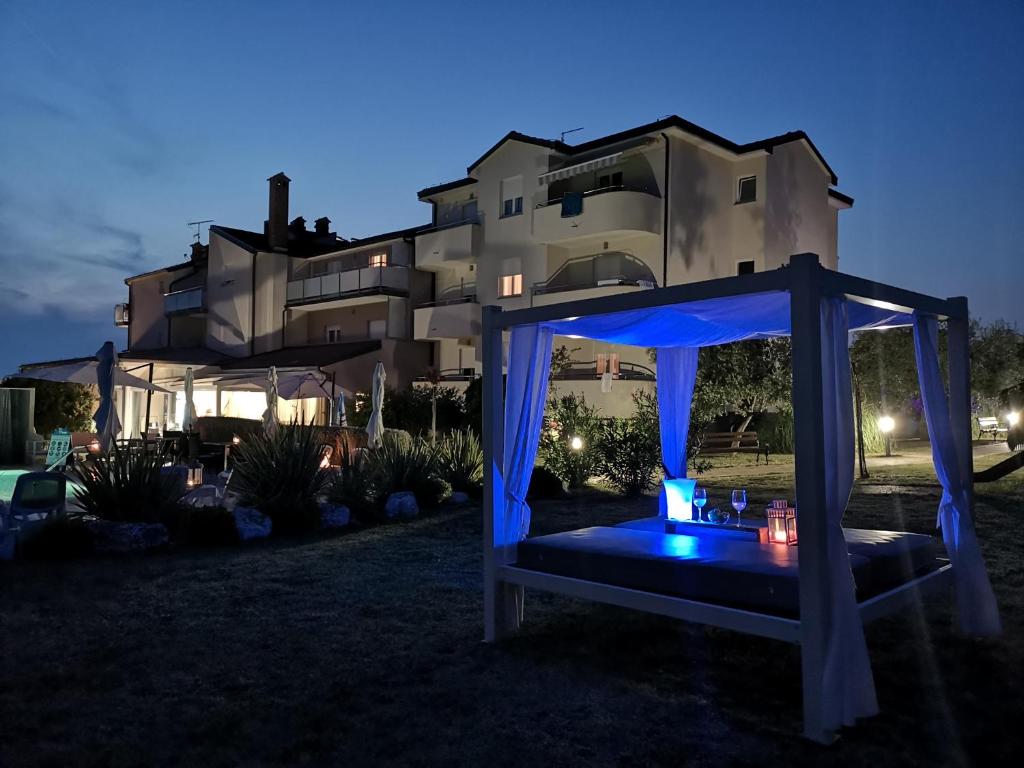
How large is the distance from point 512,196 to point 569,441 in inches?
605

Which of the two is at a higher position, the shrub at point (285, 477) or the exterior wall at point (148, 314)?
the exterior wall at point (148, 314)

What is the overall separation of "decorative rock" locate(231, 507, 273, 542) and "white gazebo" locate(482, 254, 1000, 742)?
4.80 metres

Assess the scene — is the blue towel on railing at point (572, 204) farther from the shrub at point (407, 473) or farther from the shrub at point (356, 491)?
the shrub at point (356, 491)

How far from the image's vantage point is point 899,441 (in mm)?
29125

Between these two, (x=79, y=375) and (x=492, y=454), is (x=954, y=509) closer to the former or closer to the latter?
(x=492, y=454)

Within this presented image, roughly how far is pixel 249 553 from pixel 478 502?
14.6 ft

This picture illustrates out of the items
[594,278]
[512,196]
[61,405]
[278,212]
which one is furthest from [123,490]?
[278,212]

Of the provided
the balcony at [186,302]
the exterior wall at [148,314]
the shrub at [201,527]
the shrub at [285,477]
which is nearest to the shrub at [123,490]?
the shrub at [201,527]

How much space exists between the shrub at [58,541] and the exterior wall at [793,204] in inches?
850

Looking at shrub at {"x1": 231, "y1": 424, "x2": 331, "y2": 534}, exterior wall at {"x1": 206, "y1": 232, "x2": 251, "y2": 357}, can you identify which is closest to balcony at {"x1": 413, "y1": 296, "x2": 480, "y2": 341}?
exterior wall at {"x1": 206, "y1": 232, "x2": 251, "y2": 357}

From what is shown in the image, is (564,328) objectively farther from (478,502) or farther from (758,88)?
(758,88)

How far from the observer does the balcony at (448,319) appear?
2864 cm

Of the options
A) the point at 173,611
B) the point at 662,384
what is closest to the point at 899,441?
the point at 662,384

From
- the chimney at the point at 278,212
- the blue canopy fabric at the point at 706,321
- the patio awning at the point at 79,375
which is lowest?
the blue canopy fabric at the point at 706,321
